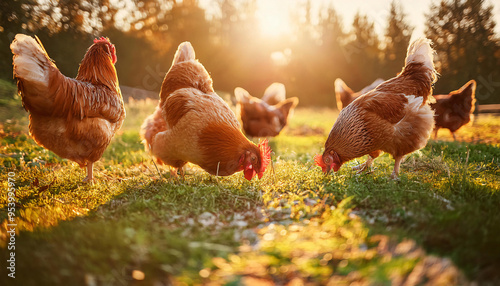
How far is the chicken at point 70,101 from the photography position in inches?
134

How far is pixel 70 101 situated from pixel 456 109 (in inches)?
384

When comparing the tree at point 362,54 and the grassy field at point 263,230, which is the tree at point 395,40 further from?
the grassy field at point 263,230

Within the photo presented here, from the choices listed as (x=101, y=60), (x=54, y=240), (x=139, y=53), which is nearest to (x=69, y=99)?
(x=101, y=60)

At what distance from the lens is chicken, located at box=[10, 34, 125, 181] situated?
3402 mm

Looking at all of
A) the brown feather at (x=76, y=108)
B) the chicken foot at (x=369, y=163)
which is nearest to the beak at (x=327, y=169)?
the chicken foot at (x=369, y=163)

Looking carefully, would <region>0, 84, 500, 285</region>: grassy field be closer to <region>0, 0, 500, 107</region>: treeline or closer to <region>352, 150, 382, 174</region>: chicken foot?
<region>352, 150, 382, 174</region>: chicken foot

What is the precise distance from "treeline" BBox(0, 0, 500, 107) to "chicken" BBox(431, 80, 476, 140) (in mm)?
16613

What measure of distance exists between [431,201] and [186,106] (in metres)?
3.16

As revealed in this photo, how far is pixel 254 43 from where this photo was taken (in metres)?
29.5

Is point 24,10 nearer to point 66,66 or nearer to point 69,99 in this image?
point 66,66

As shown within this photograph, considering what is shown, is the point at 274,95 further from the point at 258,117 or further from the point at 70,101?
Answer: the point at 70,101

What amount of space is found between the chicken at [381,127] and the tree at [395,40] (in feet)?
98.1

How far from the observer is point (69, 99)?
12.5ft

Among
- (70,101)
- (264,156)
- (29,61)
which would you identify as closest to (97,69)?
(70,101)
